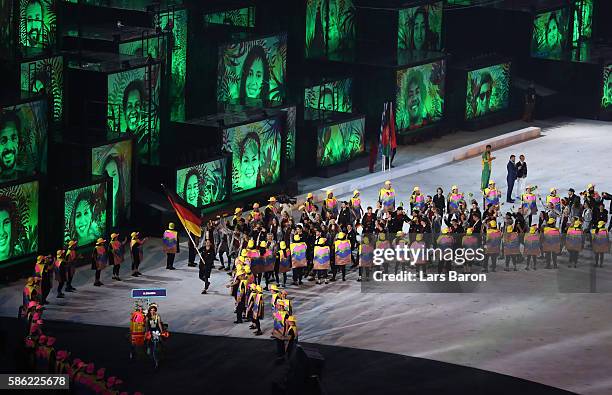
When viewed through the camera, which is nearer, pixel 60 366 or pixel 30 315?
pixel 60 366

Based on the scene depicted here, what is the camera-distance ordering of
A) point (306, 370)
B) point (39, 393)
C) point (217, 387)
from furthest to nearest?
1. point (217, 387)
2. point (39, 393)
3. point (306, 370)

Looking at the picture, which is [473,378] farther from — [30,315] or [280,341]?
[30,315]

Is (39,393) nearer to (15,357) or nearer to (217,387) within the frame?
(15,357)

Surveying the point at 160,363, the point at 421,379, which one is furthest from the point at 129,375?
the point at 421,379

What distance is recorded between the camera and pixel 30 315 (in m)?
49.6

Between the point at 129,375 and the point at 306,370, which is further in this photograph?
the point at 129,375

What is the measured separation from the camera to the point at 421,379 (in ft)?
162

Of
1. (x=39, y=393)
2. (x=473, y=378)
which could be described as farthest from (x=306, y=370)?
(x=473, y=378)

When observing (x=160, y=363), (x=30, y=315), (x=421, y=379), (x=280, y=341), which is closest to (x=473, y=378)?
(x=421, y=379)

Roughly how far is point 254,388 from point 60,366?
5.35m

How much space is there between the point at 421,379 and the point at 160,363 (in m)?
7.37

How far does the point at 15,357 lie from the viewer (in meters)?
46.8

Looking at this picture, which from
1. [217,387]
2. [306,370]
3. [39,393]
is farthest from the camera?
[217,387]

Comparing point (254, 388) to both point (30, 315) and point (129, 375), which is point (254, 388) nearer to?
point (129, 375)
